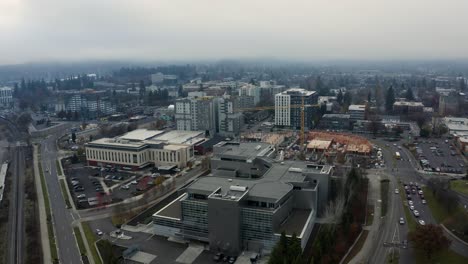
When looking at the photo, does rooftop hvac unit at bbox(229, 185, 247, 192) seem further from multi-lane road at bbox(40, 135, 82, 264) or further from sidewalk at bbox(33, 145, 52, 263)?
sidewalk at bbox(33, 145, 52, 263)

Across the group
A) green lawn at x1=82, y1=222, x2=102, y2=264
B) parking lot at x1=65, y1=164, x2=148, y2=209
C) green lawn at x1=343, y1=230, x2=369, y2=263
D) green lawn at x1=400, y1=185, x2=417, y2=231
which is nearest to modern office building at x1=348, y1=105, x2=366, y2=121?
green lawn at x1=400, y1=185, x2=417, y2=231

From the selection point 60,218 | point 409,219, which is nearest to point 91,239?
point 60,218

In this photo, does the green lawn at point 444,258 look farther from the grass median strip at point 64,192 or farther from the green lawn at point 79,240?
the grass median strip at point 64,192

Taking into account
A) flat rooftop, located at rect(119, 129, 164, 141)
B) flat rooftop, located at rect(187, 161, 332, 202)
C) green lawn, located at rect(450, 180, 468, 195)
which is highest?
flat rooftop, located at rect(187, 161, 332, 202)

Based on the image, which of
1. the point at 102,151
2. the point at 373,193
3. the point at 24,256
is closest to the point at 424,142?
the point at 373,193

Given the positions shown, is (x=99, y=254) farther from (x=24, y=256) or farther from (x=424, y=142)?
(x=424, y=142)

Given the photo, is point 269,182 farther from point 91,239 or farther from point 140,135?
point 140,135
